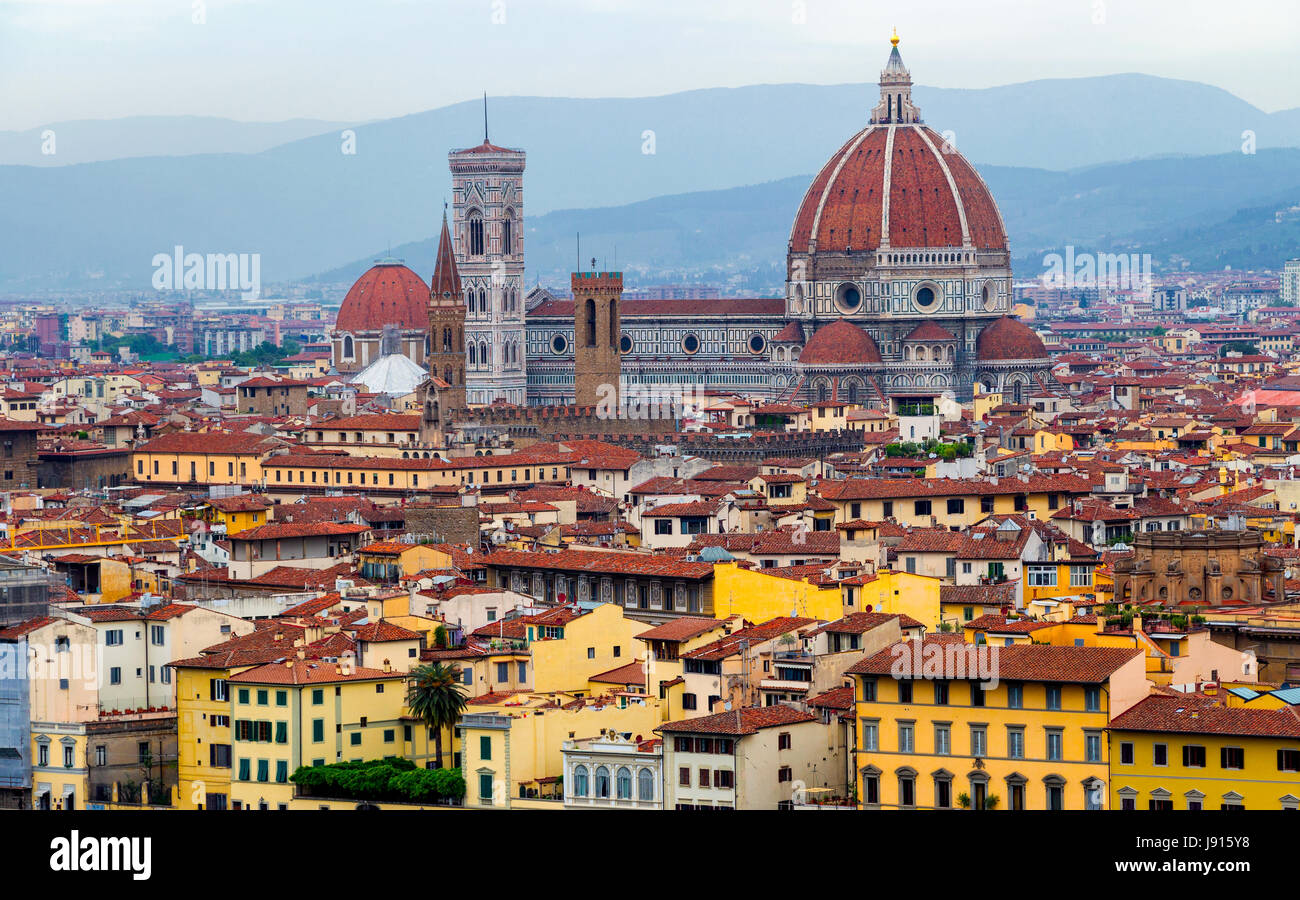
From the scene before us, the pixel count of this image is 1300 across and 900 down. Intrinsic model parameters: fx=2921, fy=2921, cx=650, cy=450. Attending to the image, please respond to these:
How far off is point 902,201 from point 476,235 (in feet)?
65.3

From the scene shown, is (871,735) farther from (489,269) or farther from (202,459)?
(489,269)

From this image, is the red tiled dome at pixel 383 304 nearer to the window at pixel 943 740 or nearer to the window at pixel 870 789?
the window at pixel 870 789

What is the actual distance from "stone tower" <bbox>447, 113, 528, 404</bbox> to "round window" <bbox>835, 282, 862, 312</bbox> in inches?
590

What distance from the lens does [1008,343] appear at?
5069 inches

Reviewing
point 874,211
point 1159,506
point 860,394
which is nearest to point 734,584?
point 1159,506

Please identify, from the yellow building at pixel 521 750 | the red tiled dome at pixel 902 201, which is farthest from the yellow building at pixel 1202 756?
the red tiled dome at pixel 902 201

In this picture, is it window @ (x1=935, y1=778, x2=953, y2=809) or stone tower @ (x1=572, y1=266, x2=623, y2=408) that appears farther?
stone tower @ (x1=572, y1=266, x2=623, y2=408)

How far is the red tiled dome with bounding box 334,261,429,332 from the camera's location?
164 metres

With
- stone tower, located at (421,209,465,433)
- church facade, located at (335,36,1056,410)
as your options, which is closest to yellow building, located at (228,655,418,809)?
stone tower, located at (421,209,465,433)

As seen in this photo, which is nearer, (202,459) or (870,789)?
(870,789)

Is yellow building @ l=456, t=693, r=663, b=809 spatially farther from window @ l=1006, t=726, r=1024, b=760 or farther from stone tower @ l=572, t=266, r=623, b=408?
stone tower @ l=572, t=266, r=623, b=408

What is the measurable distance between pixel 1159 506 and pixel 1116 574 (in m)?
13.2

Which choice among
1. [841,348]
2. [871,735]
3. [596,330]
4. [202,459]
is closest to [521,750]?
[871,735]

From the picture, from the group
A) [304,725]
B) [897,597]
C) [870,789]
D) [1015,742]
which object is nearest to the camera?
[1015,742]
